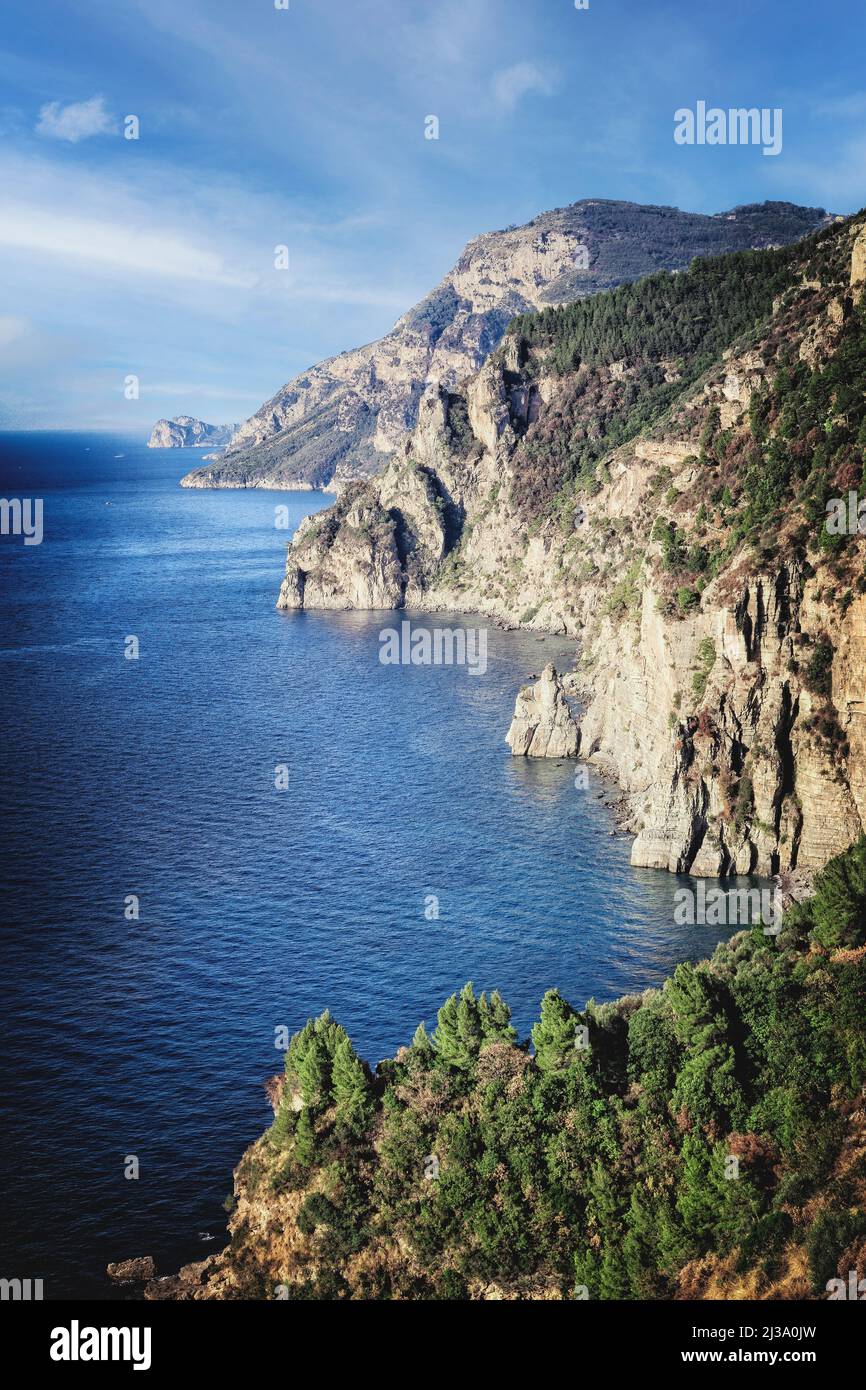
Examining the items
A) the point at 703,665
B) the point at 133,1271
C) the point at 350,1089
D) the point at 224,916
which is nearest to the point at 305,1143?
the point at 350,1089

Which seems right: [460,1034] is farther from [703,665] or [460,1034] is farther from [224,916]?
[703,665]

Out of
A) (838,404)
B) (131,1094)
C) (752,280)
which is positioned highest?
(752,280)

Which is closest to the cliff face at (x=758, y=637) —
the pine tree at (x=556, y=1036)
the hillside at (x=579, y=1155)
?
the hillside at (x=579, y=1155)
